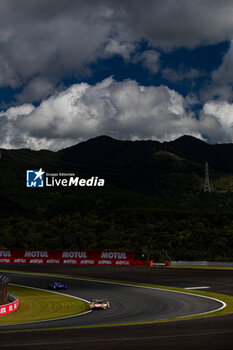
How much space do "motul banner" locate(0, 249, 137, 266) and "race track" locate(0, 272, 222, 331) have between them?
77.2 feet

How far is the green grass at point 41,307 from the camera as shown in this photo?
1243 inches

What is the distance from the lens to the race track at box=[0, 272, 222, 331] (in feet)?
90.5

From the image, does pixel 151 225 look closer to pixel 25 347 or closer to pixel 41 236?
pixel 41 236

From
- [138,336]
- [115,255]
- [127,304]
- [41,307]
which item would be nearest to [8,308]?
[41,307]

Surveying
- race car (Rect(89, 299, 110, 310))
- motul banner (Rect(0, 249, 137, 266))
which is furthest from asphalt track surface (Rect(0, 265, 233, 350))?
motul banner (Rect(0, 249, 137, 266))

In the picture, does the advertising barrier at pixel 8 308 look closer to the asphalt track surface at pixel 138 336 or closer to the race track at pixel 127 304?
the race track at pixel 127 304

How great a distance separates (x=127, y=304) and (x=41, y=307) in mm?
6693

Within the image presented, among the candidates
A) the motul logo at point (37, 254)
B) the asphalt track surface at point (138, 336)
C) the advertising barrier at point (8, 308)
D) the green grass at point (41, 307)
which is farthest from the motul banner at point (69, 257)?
the asphalt track surface at point (138, 336)

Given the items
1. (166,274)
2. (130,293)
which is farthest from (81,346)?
(166,274)

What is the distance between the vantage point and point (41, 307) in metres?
37.4

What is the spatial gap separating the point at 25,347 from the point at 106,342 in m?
3.13

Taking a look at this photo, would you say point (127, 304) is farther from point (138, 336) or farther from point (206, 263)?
point (206, 263)

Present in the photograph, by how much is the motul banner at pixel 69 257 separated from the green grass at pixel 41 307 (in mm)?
32247

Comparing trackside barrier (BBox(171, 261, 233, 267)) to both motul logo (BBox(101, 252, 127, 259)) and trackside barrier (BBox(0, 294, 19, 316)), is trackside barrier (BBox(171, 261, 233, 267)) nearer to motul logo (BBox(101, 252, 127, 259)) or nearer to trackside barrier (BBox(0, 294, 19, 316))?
motul logo (BBox(101, 252, 127, 259))
